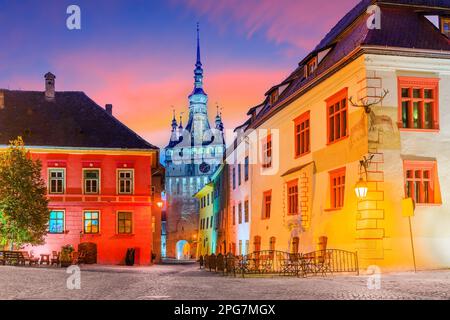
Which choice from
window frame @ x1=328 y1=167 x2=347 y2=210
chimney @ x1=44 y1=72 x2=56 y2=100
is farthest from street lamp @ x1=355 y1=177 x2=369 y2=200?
chimney @ x1=44 y1=72 x2=56 y2=100

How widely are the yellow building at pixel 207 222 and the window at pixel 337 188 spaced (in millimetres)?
36301

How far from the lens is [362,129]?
75.8 ft

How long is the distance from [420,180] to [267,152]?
13.6 m

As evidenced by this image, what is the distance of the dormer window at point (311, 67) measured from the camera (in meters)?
29.3

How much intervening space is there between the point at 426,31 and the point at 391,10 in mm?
1602

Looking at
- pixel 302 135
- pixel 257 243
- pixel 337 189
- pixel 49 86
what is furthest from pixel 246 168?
pixel 337 189

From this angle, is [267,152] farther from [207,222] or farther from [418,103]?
[207,222]

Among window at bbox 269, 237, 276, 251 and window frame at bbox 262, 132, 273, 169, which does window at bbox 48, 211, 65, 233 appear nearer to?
window frame at bbox 262, 132, 273, 169

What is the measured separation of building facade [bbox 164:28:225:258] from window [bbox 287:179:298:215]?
62.9 meters

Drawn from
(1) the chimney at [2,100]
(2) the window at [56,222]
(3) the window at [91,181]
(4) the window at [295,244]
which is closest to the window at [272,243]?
(4) the window at [295,244]

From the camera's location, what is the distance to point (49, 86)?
156ft

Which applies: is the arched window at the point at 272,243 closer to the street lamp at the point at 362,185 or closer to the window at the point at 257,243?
the window at the point at 257,243

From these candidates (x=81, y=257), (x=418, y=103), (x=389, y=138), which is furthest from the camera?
(x=81, y=257)
